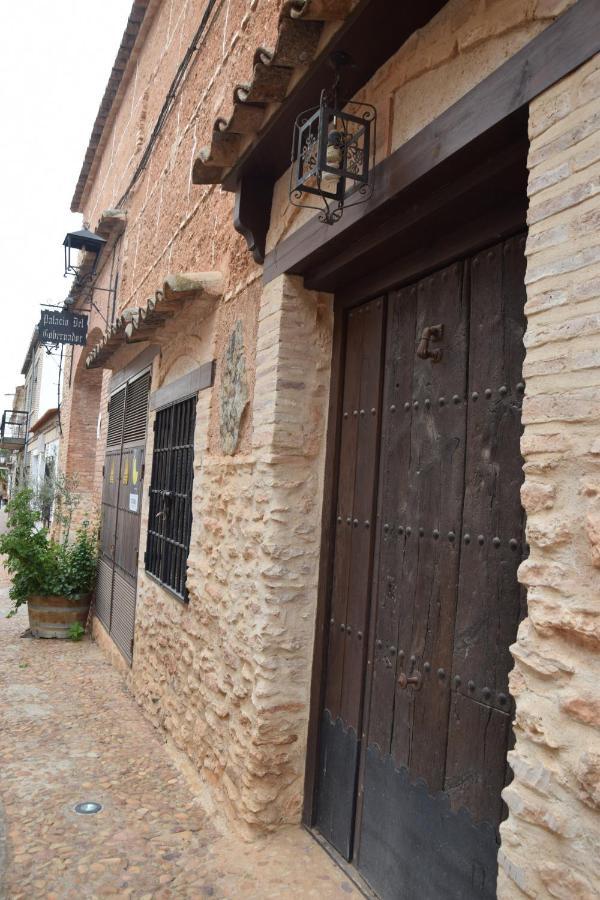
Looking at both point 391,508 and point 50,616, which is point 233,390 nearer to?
point 391,508

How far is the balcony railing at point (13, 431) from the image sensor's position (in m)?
27.4

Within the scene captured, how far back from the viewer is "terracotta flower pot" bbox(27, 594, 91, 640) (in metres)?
8.13

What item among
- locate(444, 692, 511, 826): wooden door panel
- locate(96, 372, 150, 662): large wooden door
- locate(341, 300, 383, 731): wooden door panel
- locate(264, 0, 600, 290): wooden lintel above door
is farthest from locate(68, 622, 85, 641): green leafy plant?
locate(444, 692, 511, 826): wooden door panel

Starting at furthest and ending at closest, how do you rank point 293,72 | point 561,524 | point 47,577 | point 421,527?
point 47,577, point 293,72, point 421,527, point 561,524

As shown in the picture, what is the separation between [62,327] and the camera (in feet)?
38.6

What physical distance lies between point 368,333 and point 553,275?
1.48 metres

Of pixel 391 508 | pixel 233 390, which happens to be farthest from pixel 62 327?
pixel 391 508

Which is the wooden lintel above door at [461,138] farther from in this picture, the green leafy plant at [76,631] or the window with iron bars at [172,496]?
the green leafy plant at [76,631]

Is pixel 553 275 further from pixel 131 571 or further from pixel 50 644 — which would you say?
pixel 50 644

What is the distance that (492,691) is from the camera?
2137mm

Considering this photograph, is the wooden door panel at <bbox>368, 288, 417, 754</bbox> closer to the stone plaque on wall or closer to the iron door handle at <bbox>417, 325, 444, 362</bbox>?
the iron door handle at <bbox>417, 325, 444, 362</bbox>

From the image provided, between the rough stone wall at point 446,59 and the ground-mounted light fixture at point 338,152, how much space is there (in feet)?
0.21

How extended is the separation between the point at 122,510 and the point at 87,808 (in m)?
3.87

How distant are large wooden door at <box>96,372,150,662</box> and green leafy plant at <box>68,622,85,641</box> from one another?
307 mm
